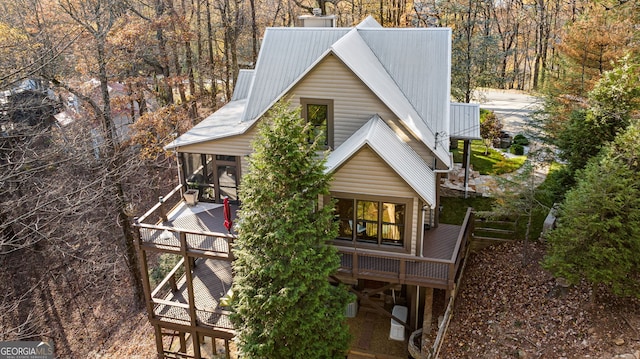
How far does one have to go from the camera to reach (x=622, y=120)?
15906mm

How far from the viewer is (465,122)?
20.3 meters

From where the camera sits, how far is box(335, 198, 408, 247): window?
14.8 metres

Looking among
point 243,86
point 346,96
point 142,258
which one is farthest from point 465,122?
point 142,258

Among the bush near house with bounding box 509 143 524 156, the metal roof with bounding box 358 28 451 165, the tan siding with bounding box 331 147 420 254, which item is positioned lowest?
the bush near house with bounding box 509 143 524 156

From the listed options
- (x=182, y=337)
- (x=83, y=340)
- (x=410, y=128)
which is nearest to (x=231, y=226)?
(x=182, y=337)

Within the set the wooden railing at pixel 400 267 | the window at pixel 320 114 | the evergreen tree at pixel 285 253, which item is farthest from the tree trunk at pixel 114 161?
the wooden railing at pixel 400 267

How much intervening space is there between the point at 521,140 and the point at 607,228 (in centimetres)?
1539

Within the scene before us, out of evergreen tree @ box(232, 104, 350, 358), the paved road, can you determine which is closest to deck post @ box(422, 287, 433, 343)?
evergreen tree @ box(232, 104, 350, 358)

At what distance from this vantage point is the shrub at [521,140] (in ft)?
88.6

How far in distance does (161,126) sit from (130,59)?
515 cm

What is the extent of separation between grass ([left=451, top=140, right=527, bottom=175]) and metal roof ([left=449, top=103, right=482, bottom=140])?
13.4ft

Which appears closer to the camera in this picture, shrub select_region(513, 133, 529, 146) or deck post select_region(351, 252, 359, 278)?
deck post select_region(351, 252, 359, 278)

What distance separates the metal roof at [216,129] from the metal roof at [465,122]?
855 centimetres

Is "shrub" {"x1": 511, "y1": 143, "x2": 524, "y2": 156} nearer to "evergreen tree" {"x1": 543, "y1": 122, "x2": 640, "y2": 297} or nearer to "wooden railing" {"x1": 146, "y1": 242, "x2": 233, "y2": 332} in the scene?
"evergreen tree" {"x1": 543, "y1": 122, "x2": 640, "y2": 297}
